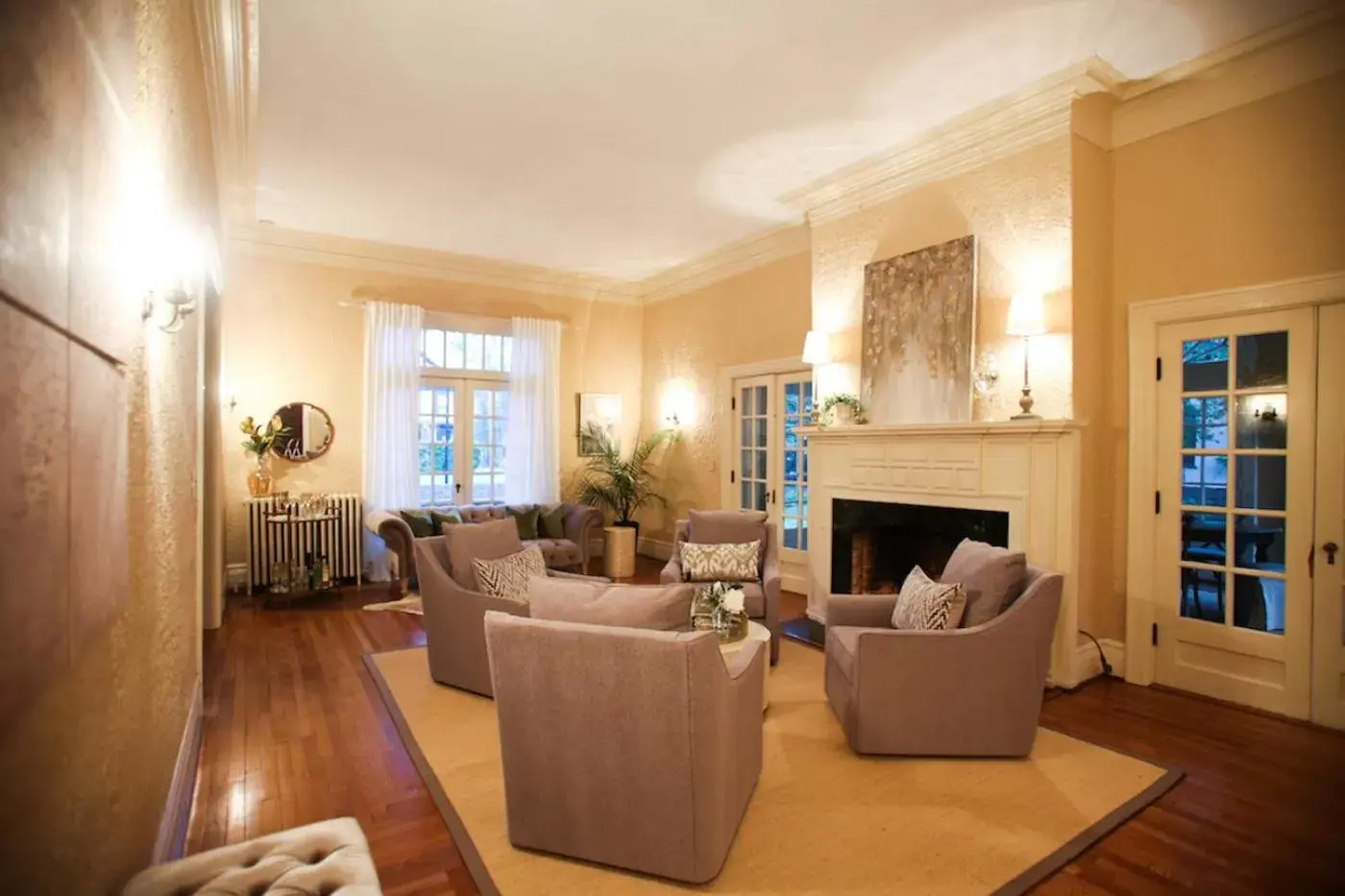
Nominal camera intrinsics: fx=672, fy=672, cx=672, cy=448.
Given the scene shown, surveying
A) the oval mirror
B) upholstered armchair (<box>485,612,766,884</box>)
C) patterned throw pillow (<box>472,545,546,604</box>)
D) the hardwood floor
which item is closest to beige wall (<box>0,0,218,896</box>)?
the hardwood floor

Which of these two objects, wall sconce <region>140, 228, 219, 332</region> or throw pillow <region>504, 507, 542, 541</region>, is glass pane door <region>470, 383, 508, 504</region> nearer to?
throw pillow <region>504, 507, 542, 541</region>

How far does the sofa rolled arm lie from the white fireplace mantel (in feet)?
11.6

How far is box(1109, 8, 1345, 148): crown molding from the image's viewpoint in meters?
3.25

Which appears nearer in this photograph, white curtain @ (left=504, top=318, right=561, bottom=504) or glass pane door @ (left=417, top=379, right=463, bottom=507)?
glass pane door @ (left=417, top=379, right=463, bottom=507)

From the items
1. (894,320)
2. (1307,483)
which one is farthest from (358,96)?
(1307,483)

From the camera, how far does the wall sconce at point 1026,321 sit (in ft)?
12.5

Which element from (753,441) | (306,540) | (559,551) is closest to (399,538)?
(306,540)

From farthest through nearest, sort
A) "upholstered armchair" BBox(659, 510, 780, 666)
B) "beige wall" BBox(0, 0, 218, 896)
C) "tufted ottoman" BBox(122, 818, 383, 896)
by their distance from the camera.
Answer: "upholstered armchair" BBox(659, 510, 780, 666)
"tufted ottoman" BBox(122, 818, 383, 896)
"beige wall" BBox(0, 0, 218, 896)

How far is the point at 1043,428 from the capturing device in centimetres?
375

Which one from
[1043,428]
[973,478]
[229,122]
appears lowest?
[973,478]

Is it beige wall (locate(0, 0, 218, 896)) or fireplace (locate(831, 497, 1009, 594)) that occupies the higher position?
beige wall (locate(0, 0, 218, 896))

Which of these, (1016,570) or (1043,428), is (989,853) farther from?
(1043,428)

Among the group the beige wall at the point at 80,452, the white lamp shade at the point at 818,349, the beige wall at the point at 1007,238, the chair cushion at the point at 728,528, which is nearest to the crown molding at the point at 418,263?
the white lamp shade at the point at 818,349

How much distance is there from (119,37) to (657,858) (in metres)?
2.50
